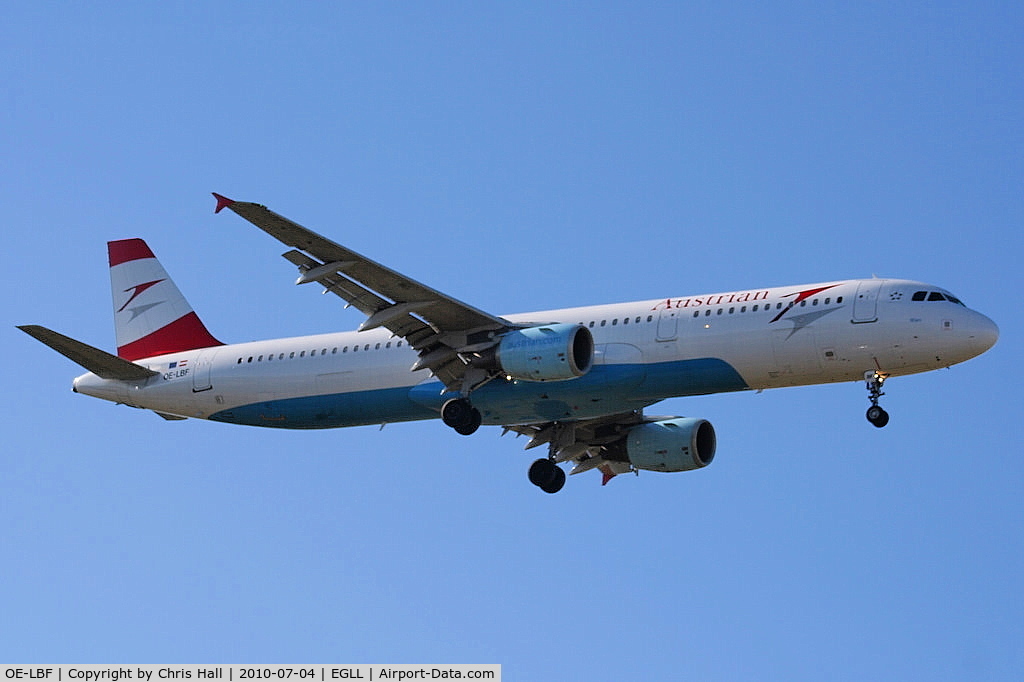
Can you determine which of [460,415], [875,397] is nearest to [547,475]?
[460,415]

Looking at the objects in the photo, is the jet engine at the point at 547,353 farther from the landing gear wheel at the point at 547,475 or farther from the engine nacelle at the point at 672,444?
the landing gear wheel at the point at 547,475

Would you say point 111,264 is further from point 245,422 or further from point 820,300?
point 820,300

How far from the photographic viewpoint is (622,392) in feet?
143

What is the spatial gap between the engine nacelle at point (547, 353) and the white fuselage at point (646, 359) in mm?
1033

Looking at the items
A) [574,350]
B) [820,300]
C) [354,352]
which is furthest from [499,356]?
[820,300]

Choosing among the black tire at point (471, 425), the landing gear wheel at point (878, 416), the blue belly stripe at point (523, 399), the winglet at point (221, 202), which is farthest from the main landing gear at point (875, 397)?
the winglet at point (221, 202)

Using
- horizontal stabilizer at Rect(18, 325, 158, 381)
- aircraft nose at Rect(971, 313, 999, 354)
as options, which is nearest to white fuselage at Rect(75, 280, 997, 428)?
aircraft nose at Rect(971, 313, 999, 354)

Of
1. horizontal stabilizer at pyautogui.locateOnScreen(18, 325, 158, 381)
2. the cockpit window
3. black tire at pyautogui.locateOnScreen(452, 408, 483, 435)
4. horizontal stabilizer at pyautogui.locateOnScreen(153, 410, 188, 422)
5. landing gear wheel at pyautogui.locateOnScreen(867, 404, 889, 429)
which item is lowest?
landing gear wheel at pyautogui.locateOnScreen(867, 404, 889, 429)

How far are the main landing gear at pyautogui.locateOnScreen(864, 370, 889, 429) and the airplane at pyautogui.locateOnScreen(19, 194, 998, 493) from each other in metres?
0.04

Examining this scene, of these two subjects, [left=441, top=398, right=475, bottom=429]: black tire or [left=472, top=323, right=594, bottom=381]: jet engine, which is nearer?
[left=472, top=323, right=594, bottom=381]: jet engine

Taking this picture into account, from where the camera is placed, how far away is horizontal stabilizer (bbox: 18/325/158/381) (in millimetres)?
46531

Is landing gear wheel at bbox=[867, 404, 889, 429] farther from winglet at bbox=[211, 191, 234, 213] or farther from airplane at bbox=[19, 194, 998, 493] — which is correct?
winglet at bbox=[211, 191, 234, 213]

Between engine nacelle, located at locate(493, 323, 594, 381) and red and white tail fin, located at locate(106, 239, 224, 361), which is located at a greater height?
red and white tail fin, located at locate(106, 239, 224, 361)

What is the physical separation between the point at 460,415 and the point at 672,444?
7.77 metres
